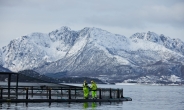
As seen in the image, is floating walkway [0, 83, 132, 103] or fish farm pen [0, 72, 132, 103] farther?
fish farm pen [0, 72, 132, 103]

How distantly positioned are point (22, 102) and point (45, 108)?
10.7m

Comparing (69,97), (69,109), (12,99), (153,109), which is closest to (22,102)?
(12,99)

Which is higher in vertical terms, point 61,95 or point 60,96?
point 61,95

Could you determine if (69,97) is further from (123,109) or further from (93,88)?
(123,109)

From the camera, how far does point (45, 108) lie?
60562 mm

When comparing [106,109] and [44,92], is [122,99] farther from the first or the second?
[106,109]

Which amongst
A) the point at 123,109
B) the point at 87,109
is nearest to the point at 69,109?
the point at 87,109

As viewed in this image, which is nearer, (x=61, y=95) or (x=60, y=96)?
(x=61, y=95)

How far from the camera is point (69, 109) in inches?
2368

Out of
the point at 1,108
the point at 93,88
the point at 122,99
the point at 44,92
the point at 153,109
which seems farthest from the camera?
the point at 44,92

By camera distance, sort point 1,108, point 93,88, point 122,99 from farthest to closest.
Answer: point 122,99 < point 93,88 < point 1,108

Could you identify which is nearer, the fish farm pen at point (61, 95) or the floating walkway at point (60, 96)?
the floating walkway at point (60, 96)

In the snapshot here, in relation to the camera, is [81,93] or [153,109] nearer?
[153,109]

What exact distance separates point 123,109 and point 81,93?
70.6 ft
